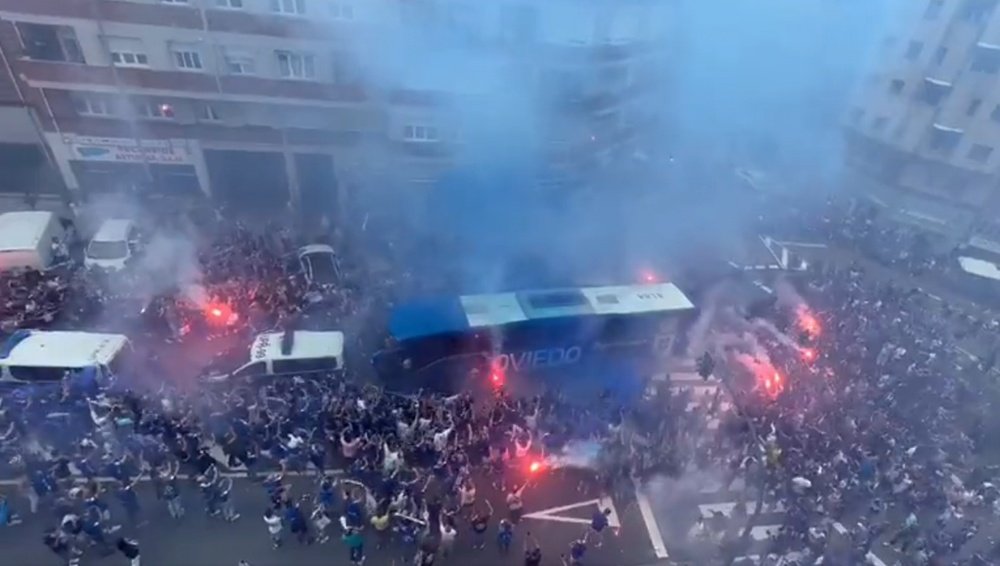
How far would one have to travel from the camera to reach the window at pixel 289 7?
20266mm

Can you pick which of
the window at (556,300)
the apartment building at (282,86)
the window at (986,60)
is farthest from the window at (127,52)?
the window at (986,60)

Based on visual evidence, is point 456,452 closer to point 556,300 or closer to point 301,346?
point 556,300

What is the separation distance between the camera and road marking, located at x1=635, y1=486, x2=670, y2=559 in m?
14.4

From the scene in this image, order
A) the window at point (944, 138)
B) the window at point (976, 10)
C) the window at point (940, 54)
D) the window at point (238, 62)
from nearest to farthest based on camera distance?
the window at point (238, 62)
the window at point (976, 10)
the window at point (940, 54)
the window at point (944, 138)

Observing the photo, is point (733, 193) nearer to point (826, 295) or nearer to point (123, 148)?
point (826, 295)

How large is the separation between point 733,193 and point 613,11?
37.9 feet

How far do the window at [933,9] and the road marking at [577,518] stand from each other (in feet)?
85.8

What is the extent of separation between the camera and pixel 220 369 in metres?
17.2

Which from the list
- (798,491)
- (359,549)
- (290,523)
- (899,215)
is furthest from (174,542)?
(899,215)

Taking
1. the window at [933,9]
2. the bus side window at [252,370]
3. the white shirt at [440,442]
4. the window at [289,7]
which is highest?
the window at [933,9]

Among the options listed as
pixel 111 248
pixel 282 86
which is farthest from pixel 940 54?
pixel 111 248

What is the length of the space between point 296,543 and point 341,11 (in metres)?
15.8

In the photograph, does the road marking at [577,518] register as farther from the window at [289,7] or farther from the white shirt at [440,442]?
the window at [289,7]

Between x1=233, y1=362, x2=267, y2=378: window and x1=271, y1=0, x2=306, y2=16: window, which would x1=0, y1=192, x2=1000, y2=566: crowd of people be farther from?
x1=271, y1=0, x2=306, y2=16: window
